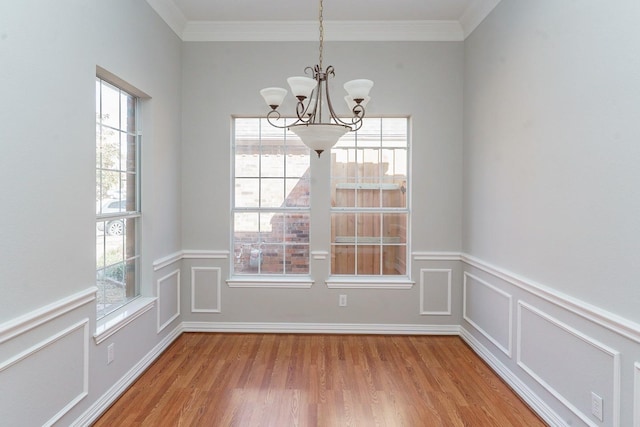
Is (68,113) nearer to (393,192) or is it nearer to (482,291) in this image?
(393,192)

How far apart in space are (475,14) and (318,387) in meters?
3.47

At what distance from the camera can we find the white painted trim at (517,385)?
2355 millimetres

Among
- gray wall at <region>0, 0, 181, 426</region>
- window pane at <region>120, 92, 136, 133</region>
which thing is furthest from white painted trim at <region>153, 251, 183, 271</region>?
window pane at <region>120, 92, 136, 133</region>

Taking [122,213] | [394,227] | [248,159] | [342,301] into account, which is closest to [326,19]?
[248,159]

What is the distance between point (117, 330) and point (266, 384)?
114cm

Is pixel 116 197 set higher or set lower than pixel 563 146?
lower

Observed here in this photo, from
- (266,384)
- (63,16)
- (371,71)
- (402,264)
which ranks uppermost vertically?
(371,71)

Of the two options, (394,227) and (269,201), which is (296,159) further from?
(394,227)

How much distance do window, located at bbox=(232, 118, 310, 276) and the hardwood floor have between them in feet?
2.68

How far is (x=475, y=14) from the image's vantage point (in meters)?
3.44

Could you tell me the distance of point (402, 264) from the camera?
13.3 ft

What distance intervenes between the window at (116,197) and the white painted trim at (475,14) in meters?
3.06

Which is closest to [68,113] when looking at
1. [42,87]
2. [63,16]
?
[42,87]

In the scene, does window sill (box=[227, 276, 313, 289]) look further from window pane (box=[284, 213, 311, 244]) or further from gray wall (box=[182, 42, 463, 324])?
window pane (box=[284, 213, 311, 244])
